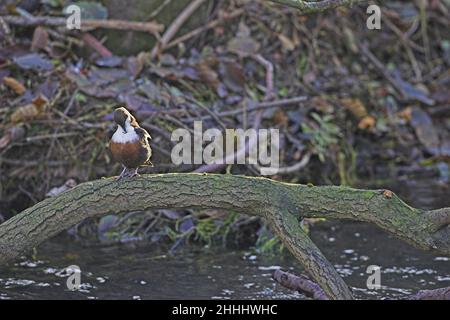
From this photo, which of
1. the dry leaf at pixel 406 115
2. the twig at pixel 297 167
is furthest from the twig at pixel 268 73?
the dry leaf at pixel 406 115

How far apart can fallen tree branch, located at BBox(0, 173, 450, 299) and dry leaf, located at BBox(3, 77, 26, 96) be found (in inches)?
113

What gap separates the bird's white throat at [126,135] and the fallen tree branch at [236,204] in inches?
14.5

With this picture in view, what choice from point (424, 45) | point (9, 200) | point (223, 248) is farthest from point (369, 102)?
point (9, 200)

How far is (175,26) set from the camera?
800cm

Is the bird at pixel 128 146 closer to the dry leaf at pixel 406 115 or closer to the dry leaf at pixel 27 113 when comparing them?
the dry leaf at pixel 27 113

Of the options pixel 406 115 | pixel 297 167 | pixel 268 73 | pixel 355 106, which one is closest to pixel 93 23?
pixel 268 73

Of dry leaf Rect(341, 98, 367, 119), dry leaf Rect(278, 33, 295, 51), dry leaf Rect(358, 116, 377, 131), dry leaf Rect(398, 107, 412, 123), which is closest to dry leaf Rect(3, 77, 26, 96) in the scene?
dry leaf Rect(278, 33, 295, 51)

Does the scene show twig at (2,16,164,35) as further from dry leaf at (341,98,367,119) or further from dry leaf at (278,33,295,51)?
dry leaf at (341,98,367,119)

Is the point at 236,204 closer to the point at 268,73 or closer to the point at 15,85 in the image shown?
the point at 15,85

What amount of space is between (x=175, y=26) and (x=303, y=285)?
4.05 metres

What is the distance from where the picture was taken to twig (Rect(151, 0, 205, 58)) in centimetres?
777
